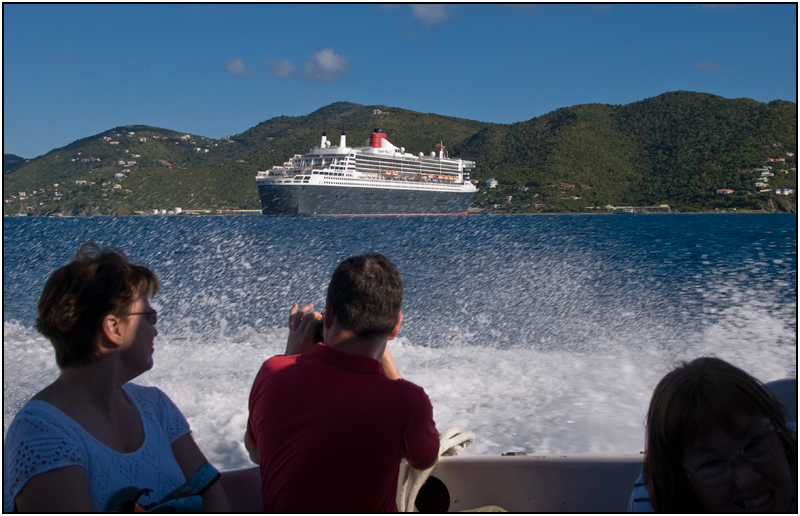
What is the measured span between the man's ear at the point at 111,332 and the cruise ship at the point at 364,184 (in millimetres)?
44384

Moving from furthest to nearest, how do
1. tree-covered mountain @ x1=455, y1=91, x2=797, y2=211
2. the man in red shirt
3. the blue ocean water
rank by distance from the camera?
tree-covered mountain @ x1=455, y1=91, x2=797, y2=211 < the blue ocean water < the man in red shirt

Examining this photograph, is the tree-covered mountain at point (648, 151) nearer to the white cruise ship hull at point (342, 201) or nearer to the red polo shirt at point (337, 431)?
the white cruise ship hull at point (342, 201)

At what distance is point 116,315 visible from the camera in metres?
1.10

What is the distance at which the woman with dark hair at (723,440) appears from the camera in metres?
0.96

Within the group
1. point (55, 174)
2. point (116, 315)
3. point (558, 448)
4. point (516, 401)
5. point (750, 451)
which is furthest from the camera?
point (55, 174)

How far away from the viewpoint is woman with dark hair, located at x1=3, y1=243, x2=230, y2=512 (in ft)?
3.13

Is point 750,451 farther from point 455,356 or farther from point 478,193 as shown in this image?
point 478,193

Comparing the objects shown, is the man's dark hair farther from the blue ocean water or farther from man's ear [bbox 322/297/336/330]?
the blue ocean water

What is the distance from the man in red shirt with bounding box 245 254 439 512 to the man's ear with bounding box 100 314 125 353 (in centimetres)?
35

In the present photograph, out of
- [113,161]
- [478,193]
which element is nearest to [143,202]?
[113,161]

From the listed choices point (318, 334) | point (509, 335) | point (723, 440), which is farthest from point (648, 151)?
point (723, 440)

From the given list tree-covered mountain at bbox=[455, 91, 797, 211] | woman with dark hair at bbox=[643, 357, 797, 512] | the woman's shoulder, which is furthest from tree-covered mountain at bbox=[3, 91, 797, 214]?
the woman's shoulder

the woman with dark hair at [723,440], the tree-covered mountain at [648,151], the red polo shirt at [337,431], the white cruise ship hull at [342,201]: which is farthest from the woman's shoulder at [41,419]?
the white cruise ship hull at [342,201]

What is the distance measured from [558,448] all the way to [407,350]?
7.14 ft
